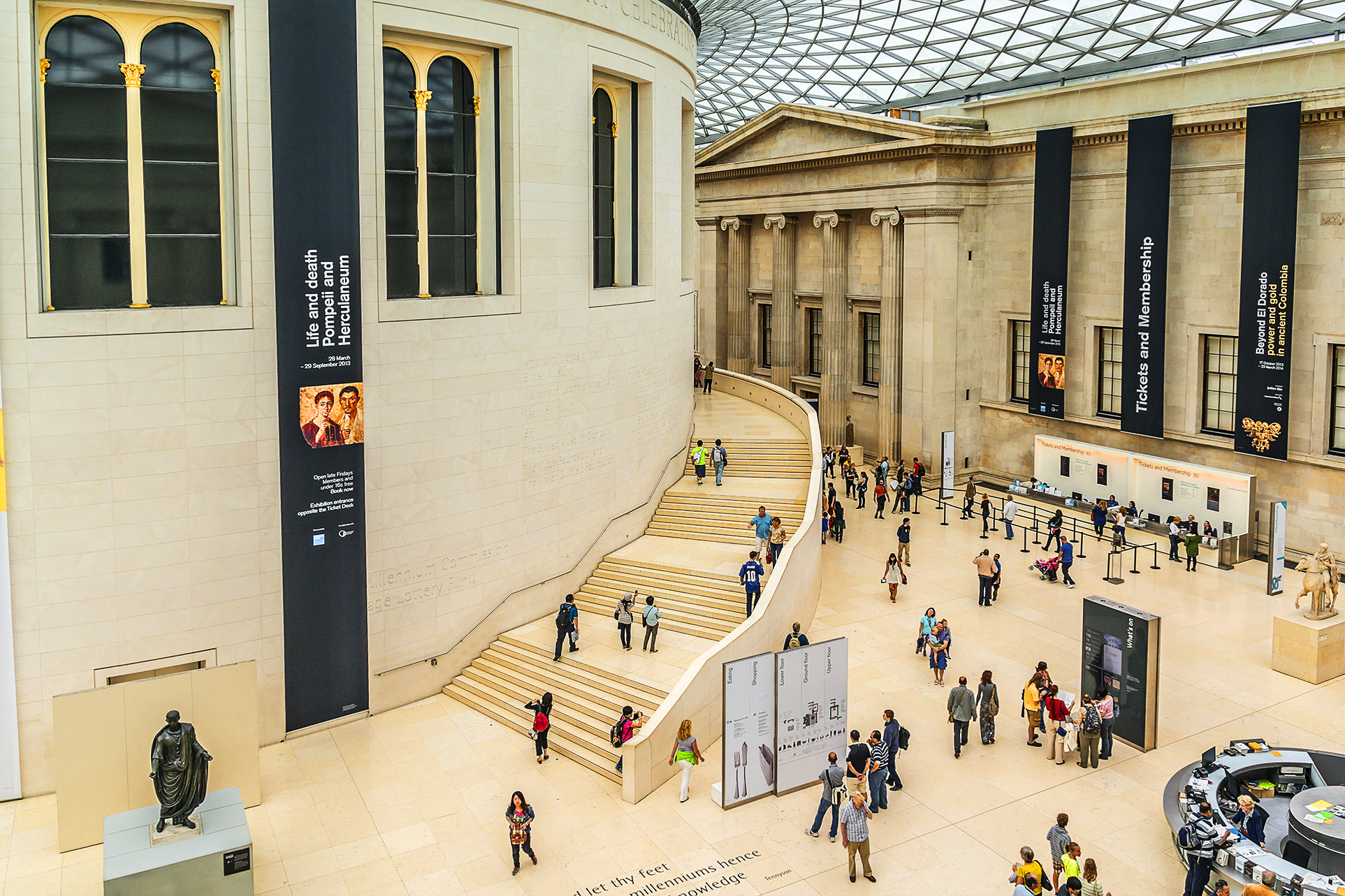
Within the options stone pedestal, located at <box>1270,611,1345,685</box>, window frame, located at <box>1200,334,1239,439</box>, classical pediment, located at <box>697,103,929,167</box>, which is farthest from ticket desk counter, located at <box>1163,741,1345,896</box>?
classical pediment, located at <box>697,103,929,167</box>

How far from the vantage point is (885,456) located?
133 ft

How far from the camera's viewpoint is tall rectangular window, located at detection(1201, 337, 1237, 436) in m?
30.1

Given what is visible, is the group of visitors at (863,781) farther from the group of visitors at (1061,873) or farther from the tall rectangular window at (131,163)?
the tall rectangular window at (131,163)

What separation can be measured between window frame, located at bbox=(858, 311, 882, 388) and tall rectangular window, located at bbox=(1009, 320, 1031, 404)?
560 cm

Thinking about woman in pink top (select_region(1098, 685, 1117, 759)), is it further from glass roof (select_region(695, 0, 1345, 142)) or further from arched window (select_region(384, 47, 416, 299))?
glass roof (select_region(695, 0, 1345, 142))

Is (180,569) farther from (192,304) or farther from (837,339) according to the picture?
(837,339)

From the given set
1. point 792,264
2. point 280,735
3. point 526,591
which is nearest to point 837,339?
point 792,264

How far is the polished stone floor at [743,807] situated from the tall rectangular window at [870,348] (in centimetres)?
1967

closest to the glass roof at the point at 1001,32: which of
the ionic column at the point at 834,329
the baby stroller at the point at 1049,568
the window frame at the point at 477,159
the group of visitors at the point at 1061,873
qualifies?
the ionic column at the point at 834,329

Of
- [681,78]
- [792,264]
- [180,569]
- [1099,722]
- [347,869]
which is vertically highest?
[681,78]

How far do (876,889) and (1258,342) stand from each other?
20.3 meters

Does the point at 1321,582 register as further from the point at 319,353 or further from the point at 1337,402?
the point at 319,353

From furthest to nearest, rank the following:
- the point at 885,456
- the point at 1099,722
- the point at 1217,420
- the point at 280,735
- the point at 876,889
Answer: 1. the point at 885,456
2. the point at 1217,420
3. the point at 280,735
4. the point at 1099,722
5. the point at 876,889

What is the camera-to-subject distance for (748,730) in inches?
661
